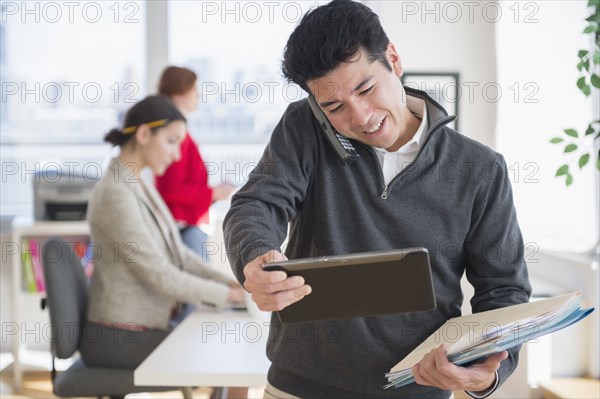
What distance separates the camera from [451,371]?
1.29 m

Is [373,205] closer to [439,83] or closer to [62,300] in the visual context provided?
[62,300]

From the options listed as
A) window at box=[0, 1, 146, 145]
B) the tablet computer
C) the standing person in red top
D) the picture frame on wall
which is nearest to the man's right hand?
the tablet computer

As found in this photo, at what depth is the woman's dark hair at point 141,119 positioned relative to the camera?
10.5ft

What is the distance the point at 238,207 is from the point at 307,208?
0.15 metres

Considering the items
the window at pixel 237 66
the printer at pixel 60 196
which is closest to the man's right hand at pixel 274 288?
the printer at pixel 60 196

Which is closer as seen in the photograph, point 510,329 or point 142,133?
point 510,329

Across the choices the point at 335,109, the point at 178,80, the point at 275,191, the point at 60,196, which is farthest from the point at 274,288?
the point at 60,196

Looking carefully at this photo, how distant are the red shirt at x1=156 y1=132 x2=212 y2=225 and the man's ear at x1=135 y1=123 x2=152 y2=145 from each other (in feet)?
2.77

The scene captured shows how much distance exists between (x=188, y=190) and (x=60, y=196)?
2.87 ft

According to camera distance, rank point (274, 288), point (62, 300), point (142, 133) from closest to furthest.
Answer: point (274, 288) → point (62, 300) → point (142, 133)

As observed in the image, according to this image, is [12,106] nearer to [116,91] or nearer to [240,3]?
[116,91]

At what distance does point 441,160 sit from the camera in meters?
1.50

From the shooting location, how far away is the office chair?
274 centimetres

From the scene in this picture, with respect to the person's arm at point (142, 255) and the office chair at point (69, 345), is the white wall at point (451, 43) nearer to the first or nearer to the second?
the person's arm at point (142, 255)
